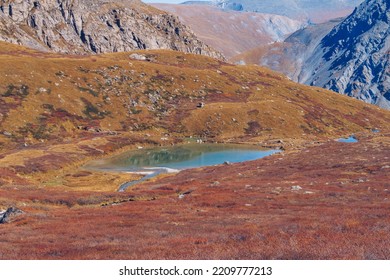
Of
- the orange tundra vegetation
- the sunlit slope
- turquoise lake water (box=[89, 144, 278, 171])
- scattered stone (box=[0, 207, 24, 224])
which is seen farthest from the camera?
the sunlit slope

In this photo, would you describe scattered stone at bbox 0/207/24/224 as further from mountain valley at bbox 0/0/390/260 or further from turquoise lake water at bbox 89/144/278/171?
turquoise lake water at bbox 89/144/278/171

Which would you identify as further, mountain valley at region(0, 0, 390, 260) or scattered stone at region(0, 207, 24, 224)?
scattered stone at region(0, 207, 24, 224)

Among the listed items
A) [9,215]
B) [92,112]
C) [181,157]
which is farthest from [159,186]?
[92,112]

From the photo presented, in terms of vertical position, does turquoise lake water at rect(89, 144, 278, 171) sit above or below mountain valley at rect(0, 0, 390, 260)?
below

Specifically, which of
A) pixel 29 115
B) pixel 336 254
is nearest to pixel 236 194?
pixel 336 254

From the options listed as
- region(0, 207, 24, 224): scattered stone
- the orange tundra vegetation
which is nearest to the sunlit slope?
the orange tundra vegetation

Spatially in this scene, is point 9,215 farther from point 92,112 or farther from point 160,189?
point 92,112

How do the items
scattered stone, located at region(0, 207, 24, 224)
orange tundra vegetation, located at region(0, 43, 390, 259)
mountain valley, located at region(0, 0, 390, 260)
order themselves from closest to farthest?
orange tundra vegetation, located at region(0, 43, 390, 259)
mountain valley, located at region(0, 0, 390, 260)
scattered stone, located at region(0, 207, 24, 224)

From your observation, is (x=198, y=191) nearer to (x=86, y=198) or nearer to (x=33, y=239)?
(x=86, y=198)
